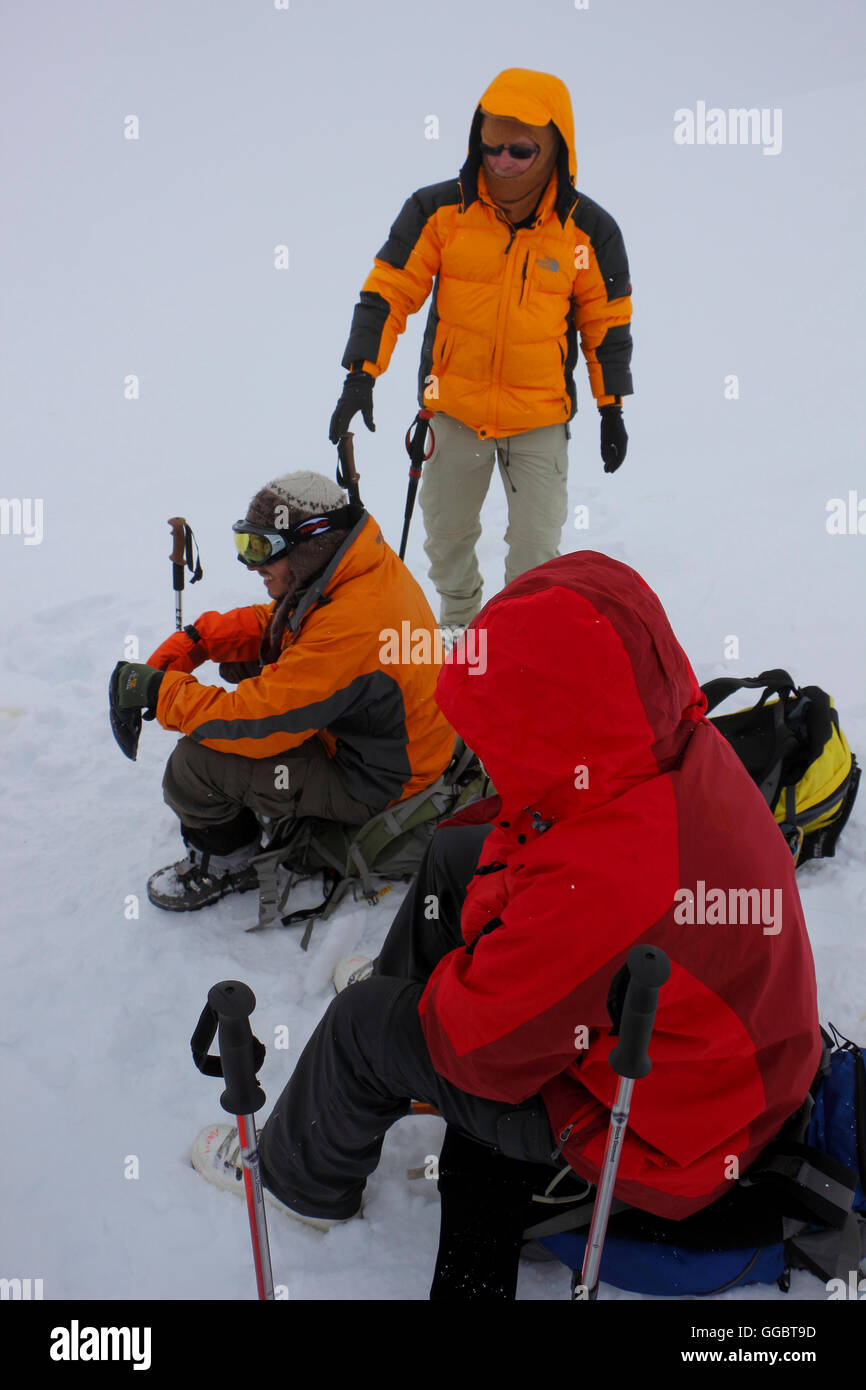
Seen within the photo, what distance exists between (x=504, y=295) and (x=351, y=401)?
0.71 m

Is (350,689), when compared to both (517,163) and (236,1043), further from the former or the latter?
(517,163)

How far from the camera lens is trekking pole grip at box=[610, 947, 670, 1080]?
51.6 inches

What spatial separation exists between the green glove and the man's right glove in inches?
8.6

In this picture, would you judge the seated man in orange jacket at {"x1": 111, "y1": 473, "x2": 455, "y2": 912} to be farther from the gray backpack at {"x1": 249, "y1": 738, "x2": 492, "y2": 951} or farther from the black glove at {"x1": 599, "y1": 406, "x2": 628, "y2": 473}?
the black glove at {"x1": 599, "y1": 406, "x2": 628, "y2": 473}

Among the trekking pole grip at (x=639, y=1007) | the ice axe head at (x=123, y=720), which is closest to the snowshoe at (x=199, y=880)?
the ice axe head at (x=123, y=720)

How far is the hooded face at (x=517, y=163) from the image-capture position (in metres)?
3.42

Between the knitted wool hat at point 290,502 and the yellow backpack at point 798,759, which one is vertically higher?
the knitted wool hat at point 290,502

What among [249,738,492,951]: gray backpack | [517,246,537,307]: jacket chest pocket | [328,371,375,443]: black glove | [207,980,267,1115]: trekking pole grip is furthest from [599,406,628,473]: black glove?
[207,980,267,1115]: trekking pole grip

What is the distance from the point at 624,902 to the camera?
1531 mm

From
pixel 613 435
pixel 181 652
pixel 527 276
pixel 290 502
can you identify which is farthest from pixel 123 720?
pixel 613 435

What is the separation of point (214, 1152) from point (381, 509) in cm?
426

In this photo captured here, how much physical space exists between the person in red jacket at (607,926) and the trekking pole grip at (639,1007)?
186mm

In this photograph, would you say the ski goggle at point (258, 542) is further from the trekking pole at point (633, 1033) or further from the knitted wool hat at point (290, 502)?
the trekking pole at point (633, 1033)

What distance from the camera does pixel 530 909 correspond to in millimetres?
1617
